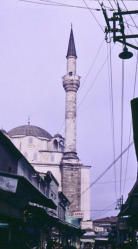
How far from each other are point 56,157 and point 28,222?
45.3m

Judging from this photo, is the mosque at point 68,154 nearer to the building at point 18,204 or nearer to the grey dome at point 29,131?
the grey dome at point 29,131

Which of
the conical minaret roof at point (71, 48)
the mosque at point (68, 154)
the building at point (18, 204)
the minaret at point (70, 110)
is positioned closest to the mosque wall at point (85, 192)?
the mosque at point (68, 154)

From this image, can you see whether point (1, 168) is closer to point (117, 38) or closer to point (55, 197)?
point (117, 38)

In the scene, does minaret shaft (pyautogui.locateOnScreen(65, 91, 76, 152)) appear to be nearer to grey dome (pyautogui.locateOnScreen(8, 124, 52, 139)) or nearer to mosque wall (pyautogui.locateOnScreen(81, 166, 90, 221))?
mosque wall (pyautogui.locateOnScreen(81, 166, 90, 221))

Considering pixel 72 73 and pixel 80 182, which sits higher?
pixel 72 73

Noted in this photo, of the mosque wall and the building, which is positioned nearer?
the building

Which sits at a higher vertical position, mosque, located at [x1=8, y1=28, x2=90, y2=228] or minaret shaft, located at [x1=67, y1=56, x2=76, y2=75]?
minaret shaft, located at [x1=67, y1=56, x2=76, y2=75]

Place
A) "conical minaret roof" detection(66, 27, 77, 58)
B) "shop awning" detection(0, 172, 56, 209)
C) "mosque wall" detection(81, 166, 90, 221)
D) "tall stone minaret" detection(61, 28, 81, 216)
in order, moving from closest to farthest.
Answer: "shop awning" detection(0, 172, 56, 209), "tall stone minaret" detection(61, 28, 81, 216), "conical minaret roof" detection(66, 27, 77, 58), "mosque wall" detection(81, 166, 90, 221)

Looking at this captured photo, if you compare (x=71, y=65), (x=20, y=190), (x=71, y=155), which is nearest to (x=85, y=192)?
A: (x=71, y=155)

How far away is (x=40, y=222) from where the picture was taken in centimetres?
1417

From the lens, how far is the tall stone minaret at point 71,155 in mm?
51594

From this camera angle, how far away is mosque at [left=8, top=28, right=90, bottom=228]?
170ft

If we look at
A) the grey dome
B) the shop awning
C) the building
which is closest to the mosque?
the grey dome

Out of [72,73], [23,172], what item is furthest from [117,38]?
[72,73]
